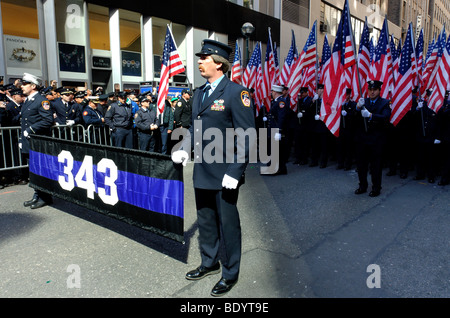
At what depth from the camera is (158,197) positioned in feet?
12.3

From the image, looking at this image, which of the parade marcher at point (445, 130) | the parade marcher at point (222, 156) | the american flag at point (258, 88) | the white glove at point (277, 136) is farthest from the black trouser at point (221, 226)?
the american flag at point (258, 88)

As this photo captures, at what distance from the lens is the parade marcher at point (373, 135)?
22.4 ft

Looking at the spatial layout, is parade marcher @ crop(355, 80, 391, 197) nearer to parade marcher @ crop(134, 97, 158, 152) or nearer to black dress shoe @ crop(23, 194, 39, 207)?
parade marcher @ crop(134, 97, 158, 152)

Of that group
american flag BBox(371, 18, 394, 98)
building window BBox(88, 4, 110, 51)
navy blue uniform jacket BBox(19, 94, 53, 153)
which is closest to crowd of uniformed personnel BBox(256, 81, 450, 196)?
american flag BBox(371, 18, 394, 98)

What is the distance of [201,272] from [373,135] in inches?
191

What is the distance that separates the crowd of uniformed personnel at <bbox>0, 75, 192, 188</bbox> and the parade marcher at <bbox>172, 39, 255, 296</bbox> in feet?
17.7

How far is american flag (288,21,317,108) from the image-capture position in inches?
413

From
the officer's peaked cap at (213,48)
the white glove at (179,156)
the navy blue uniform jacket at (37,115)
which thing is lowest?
the white glove at (179,156)

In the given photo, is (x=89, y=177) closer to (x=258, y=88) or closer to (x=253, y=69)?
(x=258, y=88)

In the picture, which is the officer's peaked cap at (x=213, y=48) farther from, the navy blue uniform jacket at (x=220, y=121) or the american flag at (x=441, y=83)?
the american flag at (x=441, y=83)

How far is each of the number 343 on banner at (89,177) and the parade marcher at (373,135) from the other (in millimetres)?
4789

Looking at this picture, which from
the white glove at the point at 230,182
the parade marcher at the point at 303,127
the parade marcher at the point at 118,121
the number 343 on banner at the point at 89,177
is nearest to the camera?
the white glove at the point at 230,182

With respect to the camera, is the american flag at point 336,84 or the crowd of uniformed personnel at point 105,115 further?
the crowd of uniformed personnel at point 105,115

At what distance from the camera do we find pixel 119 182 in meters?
4.16
